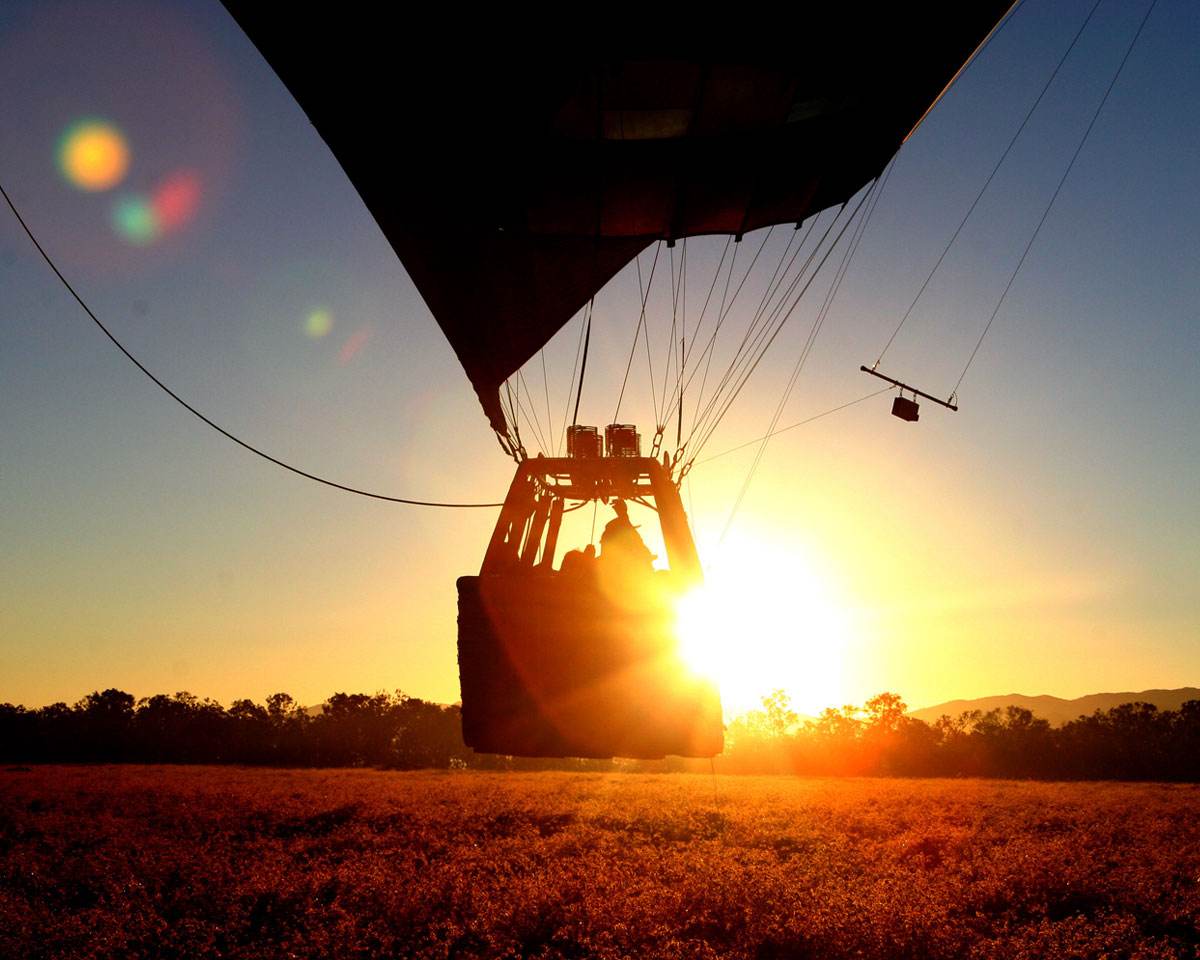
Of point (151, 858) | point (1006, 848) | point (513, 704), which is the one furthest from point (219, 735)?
point (513, 704)

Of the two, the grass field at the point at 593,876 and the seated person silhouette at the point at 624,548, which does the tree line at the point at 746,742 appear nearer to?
the grass field at the point at 593,876

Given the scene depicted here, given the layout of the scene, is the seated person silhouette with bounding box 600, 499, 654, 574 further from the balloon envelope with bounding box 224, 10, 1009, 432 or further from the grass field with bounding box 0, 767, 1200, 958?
the grass field with bounding box 0, 767, 1200, 958

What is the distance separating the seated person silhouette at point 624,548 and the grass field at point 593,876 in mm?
7325

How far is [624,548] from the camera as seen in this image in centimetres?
682

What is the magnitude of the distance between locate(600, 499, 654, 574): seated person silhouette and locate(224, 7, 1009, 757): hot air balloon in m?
0.18

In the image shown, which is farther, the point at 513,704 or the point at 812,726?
the point at 812,726

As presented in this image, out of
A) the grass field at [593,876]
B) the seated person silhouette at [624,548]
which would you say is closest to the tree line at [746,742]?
the grass field at [593,876]

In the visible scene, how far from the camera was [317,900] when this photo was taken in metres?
14.2

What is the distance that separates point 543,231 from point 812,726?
6991 centimetres

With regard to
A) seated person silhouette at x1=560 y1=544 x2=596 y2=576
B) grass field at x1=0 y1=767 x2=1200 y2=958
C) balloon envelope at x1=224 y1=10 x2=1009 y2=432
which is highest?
balloon envelope at x1=224 y1=10 x2=1009 y2=432

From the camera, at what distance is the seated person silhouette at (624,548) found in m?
6.42


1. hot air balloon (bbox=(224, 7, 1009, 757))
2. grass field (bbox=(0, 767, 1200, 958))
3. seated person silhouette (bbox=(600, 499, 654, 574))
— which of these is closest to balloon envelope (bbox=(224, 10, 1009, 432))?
hot air balloon (bbox=(224, 7, 1009, 757))

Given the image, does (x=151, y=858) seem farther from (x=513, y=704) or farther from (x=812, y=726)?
(x=812, y=726)

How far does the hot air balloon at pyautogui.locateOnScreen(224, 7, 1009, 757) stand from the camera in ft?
17.9
